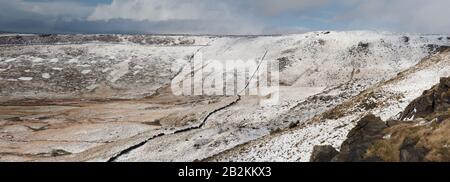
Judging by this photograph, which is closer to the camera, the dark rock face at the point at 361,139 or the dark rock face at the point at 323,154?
the dark rock face at the point at 361,139

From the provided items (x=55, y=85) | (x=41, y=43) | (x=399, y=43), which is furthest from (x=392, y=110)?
(x=41, y=43)

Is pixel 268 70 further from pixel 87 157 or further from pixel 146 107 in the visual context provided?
pixel 87 157

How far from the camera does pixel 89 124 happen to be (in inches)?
2904

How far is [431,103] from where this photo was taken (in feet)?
115

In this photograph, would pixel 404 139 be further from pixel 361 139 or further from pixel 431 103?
pixel 431 103

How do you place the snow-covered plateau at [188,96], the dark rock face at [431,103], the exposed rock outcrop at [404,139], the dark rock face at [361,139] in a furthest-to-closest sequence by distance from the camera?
the snow-covered plateau at [188,96], the dark rock face at [431,103], the dark rock face at [361,139], the exposed rock outcrop at [404,139]

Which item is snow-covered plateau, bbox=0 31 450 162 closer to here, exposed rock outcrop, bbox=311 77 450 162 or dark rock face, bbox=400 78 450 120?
exposed rock outcrop, bbox=311 77 450 162

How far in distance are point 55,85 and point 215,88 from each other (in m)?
41.4

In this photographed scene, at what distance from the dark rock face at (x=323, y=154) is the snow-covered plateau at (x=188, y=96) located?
5.54 ft

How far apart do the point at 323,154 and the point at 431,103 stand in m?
10.4

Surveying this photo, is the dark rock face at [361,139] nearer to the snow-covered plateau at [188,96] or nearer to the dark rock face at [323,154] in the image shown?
the dark rock face at [323,154]

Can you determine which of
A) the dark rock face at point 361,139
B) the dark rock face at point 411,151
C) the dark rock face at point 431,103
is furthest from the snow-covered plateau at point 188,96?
the dark rock face at point 411,151

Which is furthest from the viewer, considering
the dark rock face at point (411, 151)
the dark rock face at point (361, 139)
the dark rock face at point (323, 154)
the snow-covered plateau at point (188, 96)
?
the snow-covered plateau at point (188, 96)

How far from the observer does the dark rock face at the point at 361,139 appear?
28234 millimetres
